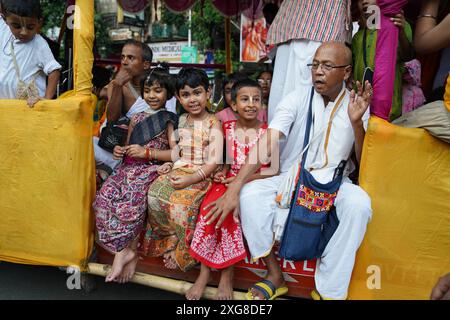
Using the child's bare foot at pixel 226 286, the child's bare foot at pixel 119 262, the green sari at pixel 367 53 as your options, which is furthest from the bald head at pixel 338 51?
the child's bare foot at pixel 119 262

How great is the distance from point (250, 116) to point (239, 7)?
3.58 metres

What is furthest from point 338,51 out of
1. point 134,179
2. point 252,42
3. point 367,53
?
point 252,42

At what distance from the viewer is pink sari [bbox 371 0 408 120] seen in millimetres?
2285

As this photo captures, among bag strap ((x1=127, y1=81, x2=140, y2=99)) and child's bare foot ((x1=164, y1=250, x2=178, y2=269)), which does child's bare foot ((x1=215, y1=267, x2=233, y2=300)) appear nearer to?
child's bare foot ((x1=164, y1=250, x2=178, y2=269))

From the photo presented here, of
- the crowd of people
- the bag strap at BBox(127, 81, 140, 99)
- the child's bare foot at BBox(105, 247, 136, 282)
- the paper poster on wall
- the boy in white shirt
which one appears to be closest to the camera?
the crowd of people

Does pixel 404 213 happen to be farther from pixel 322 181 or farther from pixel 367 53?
pixel 367 53

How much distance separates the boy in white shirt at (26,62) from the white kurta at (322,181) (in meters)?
1.82

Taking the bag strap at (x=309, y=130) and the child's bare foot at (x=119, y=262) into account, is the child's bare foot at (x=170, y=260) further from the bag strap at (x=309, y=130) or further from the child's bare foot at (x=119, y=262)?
the bag strap at (x=309, y=130)

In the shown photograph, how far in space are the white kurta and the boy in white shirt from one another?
182cm

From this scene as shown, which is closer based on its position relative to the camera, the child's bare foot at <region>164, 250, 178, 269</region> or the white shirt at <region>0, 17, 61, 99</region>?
the child's bare foot at <region>164, 250, 178, 269</region>

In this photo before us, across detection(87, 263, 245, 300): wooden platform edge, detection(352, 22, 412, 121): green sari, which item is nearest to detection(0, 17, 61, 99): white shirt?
detection(87, 263, 245, 300): wooden platform edge

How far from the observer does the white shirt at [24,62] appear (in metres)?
3.14
